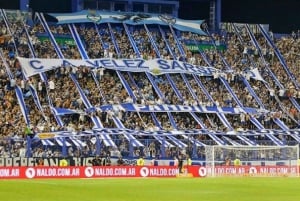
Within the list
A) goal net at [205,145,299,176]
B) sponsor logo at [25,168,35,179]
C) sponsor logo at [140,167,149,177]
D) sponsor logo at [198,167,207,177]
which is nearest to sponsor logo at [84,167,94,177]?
sponsor logo at [140,167,149,177]

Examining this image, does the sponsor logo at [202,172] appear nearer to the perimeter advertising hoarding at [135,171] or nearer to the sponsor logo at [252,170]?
the perimeter advertising hoarding at [135,171]

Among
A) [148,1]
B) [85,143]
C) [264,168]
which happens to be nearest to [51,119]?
[85,143]

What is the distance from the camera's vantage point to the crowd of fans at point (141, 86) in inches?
2822

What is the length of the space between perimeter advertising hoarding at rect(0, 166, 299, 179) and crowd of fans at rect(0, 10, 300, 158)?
3.26 meters

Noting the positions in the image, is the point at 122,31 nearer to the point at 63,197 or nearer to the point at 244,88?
the point at 244,88

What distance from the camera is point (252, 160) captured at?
68062 millimetres

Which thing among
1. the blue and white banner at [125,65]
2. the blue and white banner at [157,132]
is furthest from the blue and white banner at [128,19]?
the blue and white banner at [157,132]

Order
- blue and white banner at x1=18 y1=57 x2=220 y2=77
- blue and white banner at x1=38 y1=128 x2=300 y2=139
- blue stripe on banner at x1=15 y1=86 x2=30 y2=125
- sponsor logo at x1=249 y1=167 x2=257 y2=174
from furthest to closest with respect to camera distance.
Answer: blue and white banner at x1=18 y1=57 x2=220 y2=77
blue stripe on banner at x1=15 y1=86 x2=30 y2=125
blue and white banner at x1=38 y1=128 x2=300 y2=139
sponsor logo at x1=249 y1=167 x2=257 y2=174

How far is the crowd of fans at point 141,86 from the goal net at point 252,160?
2888 millimetres

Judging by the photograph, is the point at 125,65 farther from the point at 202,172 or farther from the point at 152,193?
the point at 152,193

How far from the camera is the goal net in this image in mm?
66625

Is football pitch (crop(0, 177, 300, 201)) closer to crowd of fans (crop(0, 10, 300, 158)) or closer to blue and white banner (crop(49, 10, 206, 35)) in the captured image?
crowd of fans (crop(0, 10, 300, 158))

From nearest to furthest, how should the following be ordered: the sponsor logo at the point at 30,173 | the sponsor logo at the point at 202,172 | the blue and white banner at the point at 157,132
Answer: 1. the sponsor logo at the point at 30,173
2. the sponsor logo at the point at 202,172
3. the blue and white banner at the point at 157,132

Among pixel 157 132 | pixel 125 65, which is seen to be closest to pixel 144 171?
pixel 157 132
